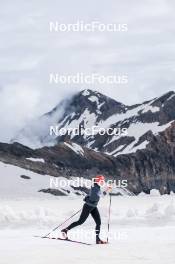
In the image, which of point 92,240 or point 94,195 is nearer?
point 94,195

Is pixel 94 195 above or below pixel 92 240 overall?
above

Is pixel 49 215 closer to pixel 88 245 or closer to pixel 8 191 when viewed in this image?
pixel 88 245

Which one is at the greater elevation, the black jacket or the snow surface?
the black jacket

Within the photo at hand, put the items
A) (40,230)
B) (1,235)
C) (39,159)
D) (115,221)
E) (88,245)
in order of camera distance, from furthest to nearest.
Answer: (39,159)
(115,221)
(40,230)
(1,235)
(88,245)

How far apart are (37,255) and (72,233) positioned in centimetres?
875

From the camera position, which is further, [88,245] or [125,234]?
[125,234]

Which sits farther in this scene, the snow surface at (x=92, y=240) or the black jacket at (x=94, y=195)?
the black jacket at (x=94, y=195)

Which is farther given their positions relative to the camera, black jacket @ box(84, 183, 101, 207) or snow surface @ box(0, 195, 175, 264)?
black jacket @ box(84, 183, 101, 207)

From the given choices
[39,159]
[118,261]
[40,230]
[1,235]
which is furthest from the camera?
[39,159]

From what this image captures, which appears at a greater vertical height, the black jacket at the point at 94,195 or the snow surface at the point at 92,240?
the black jacket at the point at 94,195

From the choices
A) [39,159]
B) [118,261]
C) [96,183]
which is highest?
[39,159]

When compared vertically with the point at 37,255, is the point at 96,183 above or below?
above

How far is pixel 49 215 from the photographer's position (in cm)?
→ 3594

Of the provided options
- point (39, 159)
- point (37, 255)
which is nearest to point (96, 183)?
point (37, 255)
